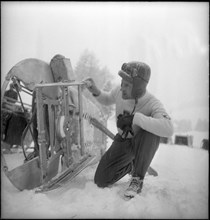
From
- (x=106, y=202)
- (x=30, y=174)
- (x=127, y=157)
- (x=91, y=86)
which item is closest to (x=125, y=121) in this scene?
(x=127, y=157)

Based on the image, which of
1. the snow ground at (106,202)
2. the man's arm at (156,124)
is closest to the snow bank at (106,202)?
the snow ground at (106,202)

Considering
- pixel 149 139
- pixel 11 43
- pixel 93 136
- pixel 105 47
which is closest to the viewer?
pixel 11 43

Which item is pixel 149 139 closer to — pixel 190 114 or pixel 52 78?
pixel 52 78

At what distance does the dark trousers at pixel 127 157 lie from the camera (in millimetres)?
1947

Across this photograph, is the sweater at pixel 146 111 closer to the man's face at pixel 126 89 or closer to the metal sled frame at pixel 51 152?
the man's face at pixel 126 89

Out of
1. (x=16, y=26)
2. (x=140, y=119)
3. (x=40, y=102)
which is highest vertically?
(x=16, y=26)

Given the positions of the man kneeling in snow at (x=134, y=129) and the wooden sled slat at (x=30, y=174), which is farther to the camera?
the man kneeling in snow at (x=134, y=129)

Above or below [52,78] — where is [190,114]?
below

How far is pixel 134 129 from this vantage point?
6.82 feet

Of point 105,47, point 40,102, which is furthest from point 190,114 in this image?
point 40,102

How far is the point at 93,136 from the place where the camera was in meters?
2.71

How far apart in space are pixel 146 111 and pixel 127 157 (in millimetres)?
398

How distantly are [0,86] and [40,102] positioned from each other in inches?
10.5

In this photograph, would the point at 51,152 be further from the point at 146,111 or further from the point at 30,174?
the point at 146,111
